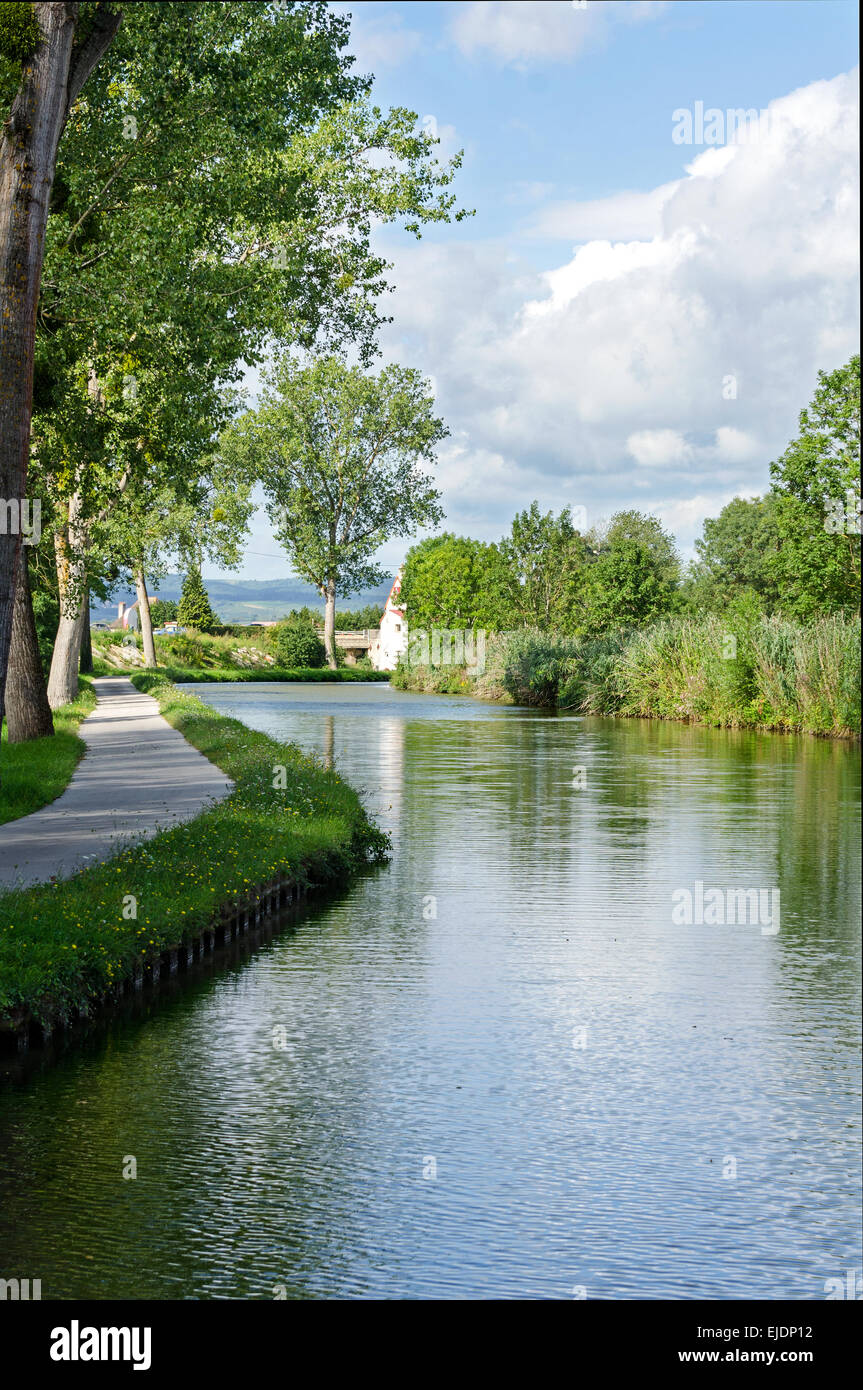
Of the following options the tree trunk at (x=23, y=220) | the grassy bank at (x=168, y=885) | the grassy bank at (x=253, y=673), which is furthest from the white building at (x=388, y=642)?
the tree trunk at (x=23, y=220)

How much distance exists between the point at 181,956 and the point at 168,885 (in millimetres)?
691

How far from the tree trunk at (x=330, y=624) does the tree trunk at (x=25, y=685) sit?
213 ft

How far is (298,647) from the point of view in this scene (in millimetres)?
96000

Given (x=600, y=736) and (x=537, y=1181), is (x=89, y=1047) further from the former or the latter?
(x=600, y=736)

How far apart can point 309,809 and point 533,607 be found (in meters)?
49.9

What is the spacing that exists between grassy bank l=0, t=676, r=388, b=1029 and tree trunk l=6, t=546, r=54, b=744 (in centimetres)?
626

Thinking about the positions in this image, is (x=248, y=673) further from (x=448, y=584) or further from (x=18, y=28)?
(x=18, y=28)

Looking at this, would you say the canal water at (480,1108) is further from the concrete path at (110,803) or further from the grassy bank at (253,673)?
the grassy bank at (253,673)

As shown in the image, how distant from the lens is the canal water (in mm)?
6492

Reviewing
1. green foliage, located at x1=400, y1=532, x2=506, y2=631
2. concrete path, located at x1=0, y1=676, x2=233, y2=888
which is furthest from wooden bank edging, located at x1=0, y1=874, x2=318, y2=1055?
green foliage, located at x1=400, y1=532, x2=506, y2=631

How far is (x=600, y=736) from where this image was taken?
127 feet

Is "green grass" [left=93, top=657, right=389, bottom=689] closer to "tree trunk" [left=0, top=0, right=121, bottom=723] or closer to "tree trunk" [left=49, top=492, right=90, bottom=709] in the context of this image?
"tree trunk" [left=49, top=492, right=90, bottom=709]

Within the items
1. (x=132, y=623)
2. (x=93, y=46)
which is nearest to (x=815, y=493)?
(x=93, y=46)
